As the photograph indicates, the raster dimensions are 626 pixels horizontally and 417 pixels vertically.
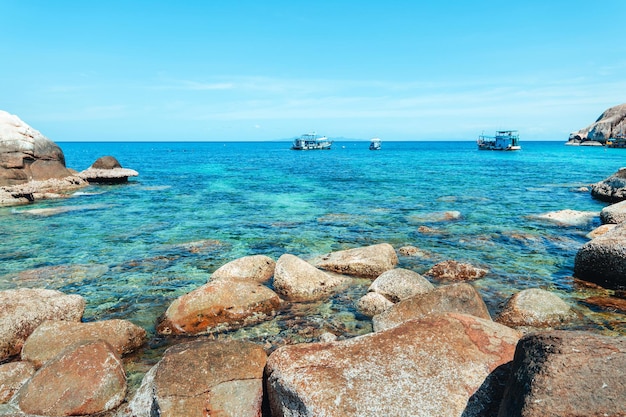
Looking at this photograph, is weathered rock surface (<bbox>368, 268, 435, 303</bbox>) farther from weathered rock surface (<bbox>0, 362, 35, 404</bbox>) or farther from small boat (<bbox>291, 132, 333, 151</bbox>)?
small boat (<bbox>291, 132, 333, 151</bbox>)

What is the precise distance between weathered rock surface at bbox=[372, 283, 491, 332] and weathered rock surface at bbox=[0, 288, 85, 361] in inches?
282

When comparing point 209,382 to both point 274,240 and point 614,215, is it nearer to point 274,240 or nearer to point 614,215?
point 274,240

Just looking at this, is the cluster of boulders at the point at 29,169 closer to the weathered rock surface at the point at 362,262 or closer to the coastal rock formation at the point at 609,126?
the weathered rock surface at the point at 362,262

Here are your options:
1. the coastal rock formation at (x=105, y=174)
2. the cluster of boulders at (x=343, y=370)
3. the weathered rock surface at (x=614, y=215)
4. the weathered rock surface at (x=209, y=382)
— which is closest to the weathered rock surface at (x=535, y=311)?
the cluster of boulders at (x=343, y=370)

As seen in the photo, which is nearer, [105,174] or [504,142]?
[105,174]

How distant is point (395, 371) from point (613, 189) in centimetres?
3002

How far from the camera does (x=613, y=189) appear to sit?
91.3 feet

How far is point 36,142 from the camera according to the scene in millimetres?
35938

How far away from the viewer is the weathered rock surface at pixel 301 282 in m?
11.5

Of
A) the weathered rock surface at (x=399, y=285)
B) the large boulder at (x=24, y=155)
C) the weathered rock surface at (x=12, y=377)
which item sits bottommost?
the weathered rock surface at (x=12, y=377)

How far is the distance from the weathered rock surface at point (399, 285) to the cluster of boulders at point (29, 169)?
1121 inches

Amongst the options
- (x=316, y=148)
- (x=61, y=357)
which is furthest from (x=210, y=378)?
(x=316, y=148)

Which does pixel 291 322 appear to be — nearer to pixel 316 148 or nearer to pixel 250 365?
pixel 250 365

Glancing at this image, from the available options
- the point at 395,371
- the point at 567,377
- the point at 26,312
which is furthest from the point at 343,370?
the point at 26,312
